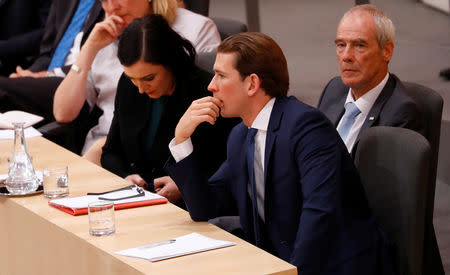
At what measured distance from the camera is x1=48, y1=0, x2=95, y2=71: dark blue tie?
5.12 m

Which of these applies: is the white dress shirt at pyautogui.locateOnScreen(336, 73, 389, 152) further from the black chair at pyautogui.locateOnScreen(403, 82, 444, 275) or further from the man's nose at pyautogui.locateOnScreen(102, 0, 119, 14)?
the man's nose at pyautogui.locateOnScreen(102, 0, 119, 14)

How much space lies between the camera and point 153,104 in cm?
378

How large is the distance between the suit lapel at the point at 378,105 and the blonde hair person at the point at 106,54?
3.63 feet

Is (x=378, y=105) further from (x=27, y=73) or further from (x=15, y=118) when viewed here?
(x=27, y=73)

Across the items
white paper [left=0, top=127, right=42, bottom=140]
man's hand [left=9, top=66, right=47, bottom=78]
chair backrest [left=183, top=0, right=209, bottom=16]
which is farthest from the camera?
man's hand [left=9, top=66, right=47, bottom=78]

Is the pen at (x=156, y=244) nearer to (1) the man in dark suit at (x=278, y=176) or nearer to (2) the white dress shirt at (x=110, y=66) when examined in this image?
(1) the man in dark suit at (x=278, y=176)

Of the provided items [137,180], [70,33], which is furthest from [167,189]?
[70,33]

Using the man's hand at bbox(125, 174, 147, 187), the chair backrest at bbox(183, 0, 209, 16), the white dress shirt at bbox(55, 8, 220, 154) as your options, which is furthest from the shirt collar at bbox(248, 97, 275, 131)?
the chair backrest at bbox(183, 0, 209, 16)

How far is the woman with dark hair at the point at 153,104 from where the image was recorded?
3525mm

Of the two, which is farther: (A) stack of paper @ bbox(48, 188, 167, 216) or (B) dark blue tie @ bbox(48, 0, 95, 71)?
(B) dark blue tie @ bbox(48, 0, 95, 71)

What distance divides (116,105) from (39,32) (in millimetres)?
2069

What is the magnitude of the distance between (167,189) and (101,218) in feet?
2.98

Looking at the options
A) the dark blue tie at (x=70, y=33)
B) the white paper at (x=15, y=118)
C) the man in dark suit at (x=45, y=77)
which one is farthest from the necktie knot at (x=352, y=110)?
the dark blue tie at (x=70, y=33)

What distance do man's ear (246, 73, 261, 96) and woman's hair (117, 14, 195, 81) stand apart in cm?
77
